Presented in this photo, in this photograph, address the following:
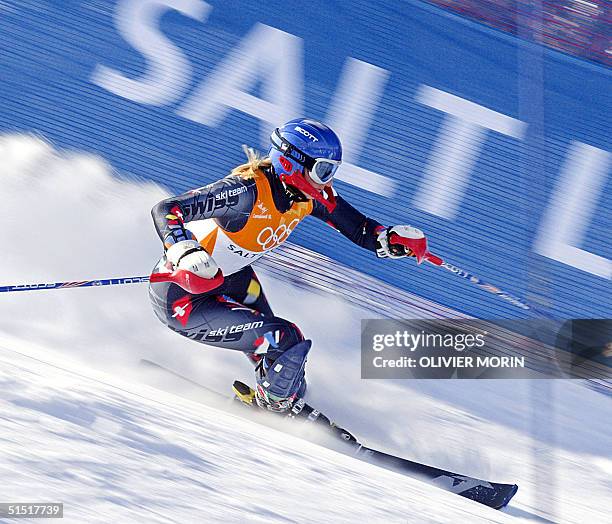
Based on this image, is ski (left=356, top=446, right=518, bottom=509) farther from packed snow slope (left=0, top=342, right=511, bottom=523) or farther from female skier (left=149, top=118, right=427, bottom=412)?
female skier (left=149, top=118, right=427, bottom=412)

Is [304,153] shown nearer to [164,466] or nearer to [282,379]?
[282,379]

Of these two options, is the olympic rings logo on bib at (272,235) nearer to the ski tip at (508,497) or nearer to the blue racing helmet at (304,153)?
the blue racing helmet at (304,153)

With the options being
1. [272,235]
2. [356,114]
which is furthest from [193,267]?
[356,114]

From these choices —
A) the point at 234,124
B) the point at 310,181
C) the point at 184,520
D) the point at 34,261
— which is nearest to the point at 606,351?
the point at 310,181

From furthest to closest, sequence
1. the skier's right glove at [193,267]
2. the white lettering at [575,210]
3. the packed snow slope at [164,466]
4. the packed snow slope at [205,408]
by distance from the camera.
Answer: the white lettering at [575,210], the skier's right glove at [193,267], the packed snow slope at [205,408], the packed snow slope at [164,466]

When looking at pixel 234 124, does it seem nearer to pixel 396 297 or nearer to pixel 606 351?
pixel 396 297

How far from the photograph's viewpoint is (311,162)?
304 cm

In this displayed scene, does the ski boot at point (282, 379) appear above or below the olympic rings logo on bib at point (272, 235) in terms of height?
below

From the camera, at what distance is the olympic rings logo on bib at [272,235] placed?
3.14 metres

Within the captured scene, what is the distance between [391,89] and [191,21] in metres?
1.04

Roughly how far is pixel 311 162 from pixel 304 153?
4cm

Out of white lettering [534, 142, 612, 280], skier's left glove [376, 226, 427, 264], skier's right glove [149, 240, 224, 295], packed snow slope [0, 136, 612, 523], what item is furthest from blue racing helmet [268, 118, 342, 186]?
white lettering [534, 142, 612, 280]

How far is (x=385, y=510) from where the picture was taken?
2500 mm

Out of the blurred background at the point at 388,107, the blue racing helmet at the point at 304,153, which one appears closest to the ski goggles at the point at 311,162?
the blue racing helmet at the point at 304,153
